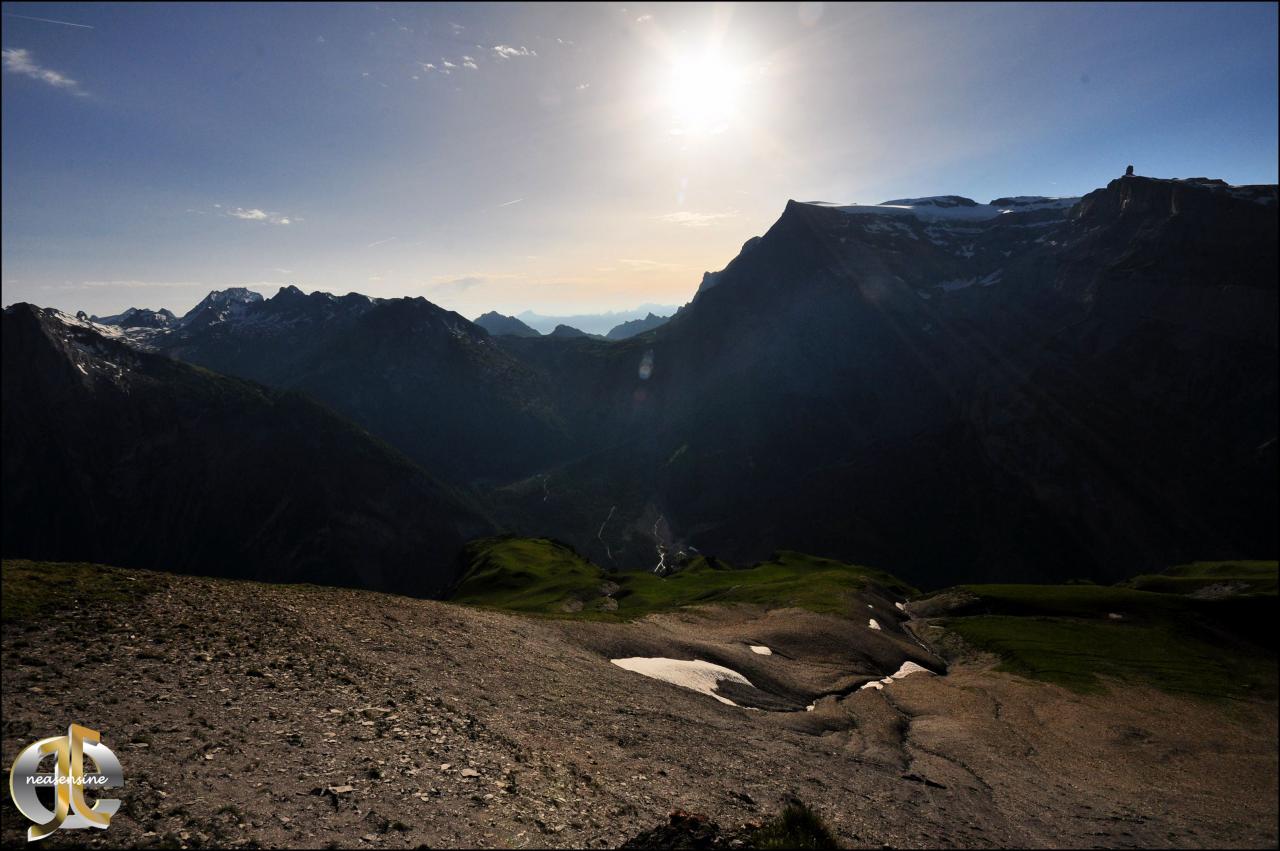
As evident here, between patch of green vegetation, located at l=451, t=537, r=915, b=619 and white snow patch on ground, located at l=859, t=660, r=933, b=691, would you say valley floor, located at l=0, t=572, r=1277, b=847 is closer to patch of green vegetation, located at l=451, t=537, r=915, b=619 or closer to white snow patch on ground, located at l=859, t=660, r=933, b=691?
white snow patch on ground, located at l=859, t=660, r=933, b=691

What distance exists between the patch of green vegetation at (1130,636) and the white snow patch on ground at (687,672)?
24150 millimetres

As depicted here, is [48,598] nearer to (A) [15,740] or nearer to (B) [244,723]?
(A) [15,740]

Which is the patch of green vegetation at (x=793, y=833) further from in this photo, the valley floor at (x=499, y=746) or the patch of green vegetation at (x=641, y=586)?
the patch of green vegetation at (x=641, y=586)

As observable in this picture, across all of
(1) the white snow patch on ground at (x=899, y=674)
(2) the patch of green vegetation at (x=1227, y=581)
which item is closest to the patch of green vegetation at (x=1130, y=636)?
(2) the patch of green vegetation at (x=1227, y=581)

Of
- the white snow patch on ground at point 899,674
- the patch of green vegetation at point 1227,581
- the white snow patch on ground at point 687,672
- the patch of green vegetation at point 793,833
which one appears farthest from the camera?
the patch of green vegetation at point 1227,581

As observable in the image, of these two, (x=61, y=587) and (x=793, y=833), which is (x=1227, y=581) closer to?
(x=793, y=833)

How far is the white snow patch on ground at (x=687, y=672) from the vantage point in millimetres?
38062

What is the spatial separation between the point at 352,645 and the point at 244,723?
8.95 m

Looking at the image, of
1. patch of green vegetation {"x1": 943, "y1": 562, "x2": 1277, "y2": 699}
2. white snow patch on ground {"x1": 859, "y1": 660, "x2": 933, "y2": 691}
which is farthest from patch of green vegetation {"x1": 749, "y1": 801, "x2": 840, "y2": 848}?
white snow patch on ground {"x1": 859, "y1": 660, "x2": 933, "y2": 691}

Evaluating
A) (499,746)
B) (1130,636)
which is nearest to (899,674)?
(1130,636)

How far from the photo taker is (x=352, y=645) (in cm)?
2889

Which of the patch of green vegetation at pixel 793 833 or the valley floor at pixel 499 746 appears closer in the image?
the patch of green vegetation at pixel 793 833

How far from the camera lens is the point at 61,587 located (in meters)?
26.4

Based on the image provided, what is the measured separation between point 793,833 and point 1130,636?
4310cm
